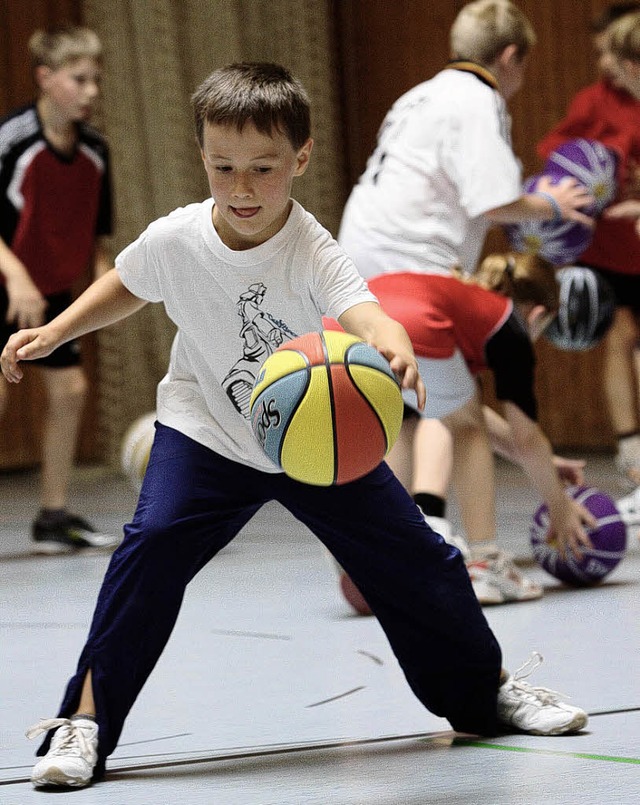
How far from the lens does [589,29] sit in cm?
775

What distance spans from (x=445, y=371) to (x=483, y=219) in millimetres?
616

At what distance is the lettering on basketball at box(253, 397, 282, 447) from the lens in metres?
2.12

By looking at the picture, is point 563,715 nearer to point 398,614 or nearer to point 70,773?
point 398,614

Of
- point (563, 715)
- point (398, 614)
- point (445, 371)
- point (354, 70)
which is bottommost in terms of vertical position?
point (563, 715)

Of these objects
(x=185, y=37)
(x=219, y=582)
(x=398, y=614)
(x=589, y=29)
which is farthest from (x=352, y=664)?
(x=185, y=37)

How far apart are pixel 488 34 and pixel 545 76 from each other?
13.5 feet

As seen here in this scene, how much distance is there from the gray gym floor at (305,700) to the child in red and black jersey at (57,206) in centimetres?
52

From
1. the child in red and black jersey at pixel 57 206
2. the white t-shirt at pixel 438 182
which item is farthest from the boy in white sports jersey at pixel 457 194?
the child in red and black jersey at pixel 57 206

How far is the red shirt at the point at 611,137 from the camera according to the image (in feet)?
19.7

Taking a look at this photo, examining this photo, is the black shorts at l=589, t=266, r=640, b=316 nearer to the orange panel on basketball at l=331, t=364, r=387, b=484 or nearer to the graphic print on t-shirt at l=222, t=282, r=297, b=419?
the graphic print on t-shirt at l=222, t=282, r=297, b=419

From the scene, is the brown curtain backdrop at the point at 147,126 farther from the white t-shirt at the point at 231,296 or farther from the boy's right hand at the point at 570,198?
the white t-shirt at the point at 231,296

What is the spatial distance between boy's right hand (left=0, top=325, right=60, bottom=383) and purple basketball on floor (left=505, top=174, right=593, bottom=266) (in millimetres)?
2329

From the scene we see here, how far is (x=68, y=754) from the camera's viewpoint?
7.07 ft

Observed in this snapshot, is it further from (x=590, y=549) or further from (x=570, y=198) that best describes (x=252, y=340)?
(x=570, y=198)
